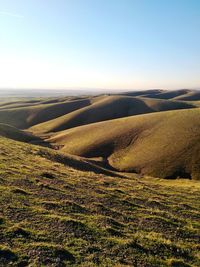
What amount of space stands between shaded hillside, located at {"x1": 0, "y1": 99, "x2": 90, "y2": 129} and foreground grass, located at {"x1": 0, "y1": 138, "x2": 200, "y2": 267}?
125321mm

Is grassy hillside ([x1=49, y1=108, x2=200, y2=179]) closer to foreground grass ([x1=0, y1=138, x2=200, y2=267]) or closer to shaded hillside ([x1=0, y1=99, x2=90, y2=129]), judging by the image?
foreground grass ([x1=0, y1=138, x2=200, y2=267])

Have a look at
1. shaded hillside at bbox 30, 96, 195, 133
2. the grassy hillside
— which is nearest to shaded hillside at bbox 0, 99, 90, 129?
shaded hillside at bbox 30, 96, 195, 133

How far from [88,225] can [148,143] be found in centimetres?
5832

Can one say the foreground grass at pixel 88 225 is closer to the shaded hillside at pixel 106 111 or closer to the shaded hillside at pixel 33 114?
the shaded hillside at pixel 106 111

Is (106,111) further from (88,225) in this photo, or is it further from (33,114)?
(88,225)

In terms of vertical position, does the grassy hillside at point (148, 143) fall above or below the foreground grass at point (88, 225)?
below

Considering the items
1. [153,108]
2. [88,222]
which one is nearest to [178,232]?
[88,222]

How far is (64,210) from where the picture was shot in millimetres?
20516

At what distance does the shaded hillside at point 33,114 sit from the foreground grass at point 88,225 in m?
125

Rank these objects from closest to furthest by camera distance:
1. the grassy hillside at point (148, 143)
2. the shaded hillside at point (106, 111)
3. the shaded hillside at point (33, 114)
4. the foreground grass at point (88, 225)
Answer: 1. the foreground grass at point (88, 225)
2. the grassy hillside at point (148, 143)
3. the shaded hillside at point (106, 111)
4. the shaded hillside at point (33, 114)

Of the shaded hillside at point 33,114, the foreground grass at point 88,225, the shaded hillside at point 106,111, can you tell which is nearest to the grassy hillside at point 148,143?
the foreground grass at point 88,225

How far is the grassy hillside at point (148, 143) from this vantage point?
60891 millimetres

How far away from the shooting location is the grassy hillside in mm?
60891

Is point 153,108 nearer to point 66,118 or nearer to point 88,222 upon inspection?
point 66,118
